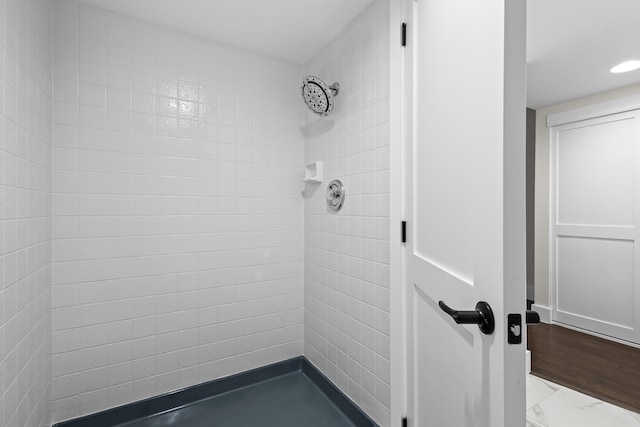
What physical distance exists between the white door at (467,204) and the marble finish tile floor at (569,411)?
1065 mm

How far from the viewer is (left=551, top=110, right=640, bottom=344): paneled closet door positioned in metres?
2.42

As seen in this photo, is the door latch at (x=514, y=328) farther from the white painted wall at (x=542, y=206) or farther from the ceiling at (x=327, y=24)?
the white painted wall at (x=542, y=206)

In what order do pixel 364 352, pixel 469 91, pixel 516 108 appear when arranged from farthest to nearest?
pixel 364 352 → pixel 469 91 → pixel 516 108

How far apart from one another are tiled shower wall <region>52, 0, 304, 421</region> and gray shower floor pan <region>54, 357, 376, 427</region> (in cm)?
7

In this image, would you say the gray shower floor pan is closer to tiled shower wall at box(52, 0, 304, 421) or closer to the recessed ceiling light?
tiled shower wall at box(52, 0, 304, 421)

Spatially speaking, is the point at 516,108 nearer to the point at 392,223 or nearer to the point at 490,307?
the point at 490,307

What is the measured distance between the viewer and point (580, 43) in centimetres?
182

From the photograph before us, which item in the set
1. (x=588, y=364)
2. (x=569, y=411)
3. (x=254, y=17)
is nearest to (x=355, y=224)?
(x=254, y=17)

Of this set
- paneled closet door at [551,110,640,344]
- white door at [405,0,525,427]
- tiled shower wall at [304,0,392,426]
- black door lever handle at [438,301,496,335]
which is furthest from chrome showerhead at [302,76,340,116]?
paneled closet door at [551,110,640,344]

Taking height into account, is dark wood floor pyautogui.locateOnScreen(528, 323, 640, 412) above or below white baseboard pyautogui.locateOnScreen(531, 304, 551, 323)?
below

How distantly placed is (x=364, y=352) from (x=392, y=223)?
2.38ft

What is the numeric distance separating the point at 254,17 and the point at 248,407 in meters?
2.16

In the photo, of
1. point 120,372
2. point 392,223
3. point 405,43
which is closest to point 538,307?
point 392,223

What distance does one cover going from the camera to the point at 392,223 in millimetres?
1355
